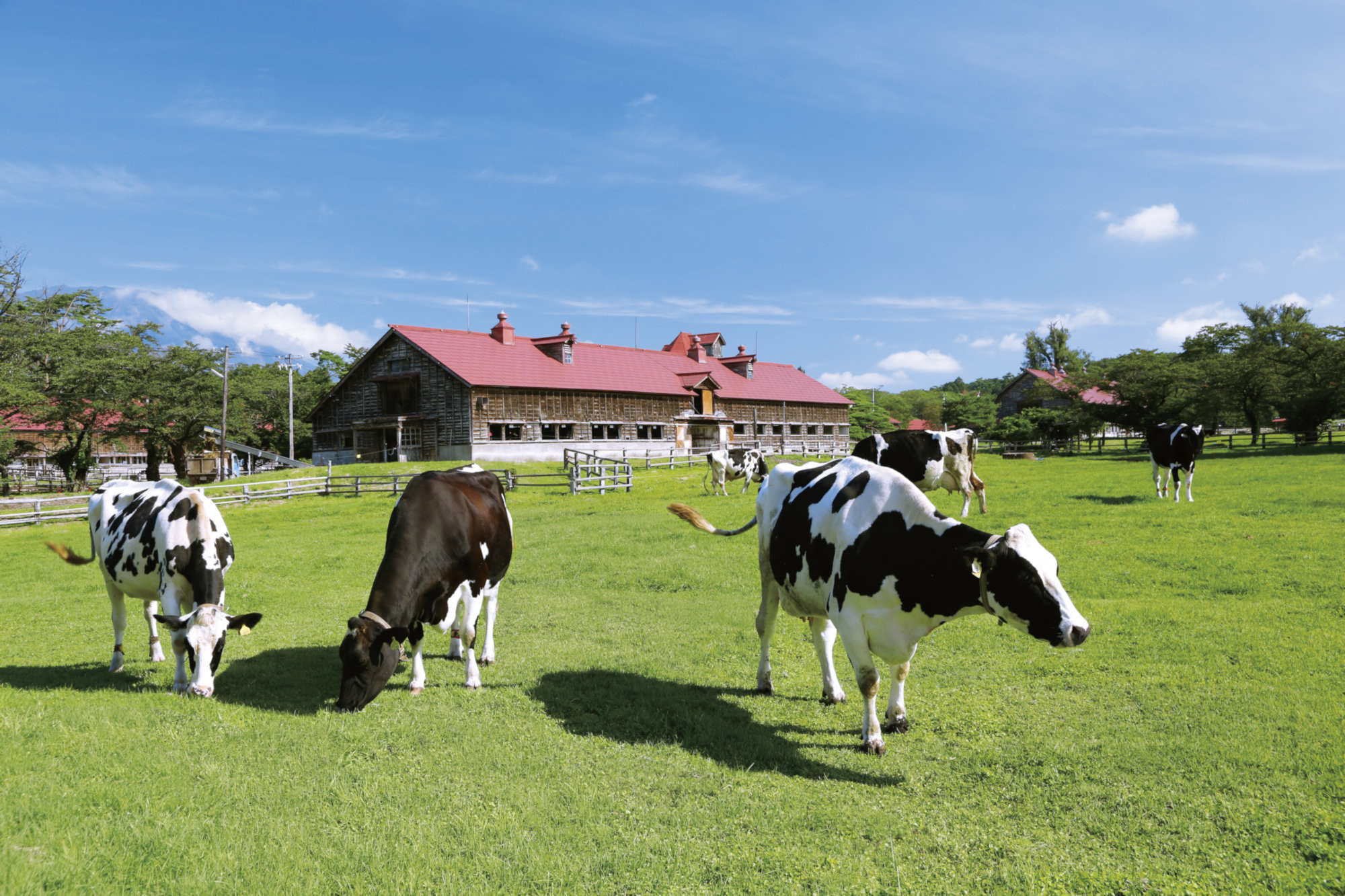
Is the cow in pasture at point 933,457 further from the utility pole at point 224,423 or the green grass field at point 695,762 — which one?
the utility pole at point 224,423

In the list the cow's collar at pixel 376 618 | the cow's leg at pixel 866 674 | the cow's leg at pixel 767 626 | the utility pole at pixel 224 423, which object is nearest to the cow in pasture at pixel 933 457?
the cow's leg at pixel 767 626

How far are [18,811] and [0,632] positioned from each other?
7951mm

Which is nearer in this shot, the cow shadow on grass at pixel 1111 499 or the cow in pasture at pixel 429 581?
the cow in pasture at pixel 429 581

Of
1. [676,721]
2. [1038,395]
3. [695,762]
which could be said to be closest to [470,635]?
[676,721]

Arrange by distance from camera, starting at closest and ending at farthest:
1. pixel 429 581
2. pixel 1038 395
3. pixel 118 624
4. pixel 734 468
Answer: pixel 429 581 < pixel 118 624 < pixel 734 468 < pixel 1038 395

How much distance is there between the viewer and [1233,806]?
15.0 feet

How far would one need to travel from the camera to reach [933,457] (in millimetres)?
19703

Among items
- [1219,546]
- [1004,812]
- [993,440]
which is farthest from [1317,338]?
[1004,812]

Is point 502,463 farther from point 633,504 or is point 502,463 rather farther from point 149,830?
point 149,830

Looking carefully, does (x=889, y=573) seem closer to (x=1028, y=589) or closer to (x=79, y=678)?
(x=1028, y=589)

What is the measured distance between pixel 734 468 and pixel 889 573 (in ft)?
81.0

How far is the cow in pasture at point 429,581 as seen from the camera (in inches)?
252

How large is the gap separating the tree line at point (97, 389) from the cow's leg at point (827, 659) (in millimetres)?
43867

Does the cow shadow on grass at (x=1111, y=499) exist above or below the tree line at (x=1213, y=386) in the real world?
below
